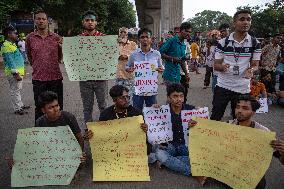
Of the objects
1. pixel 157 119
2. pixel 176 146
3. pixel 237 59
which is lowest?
pixel 176 146

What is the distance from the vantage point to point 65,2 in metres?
31.8

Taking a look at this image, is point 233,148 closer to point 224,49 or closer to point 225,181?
point 225,181

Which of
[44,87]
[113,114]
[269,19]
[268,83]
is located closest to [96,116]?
[44,87]

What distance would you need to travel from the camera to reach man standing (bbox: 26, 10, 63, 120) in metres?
4.84

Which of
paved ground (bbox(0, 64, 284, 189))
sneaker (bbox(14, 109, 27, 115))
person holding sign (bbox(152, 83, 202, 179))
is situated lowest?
paved ground (bbox(0, 64, 284, 189))

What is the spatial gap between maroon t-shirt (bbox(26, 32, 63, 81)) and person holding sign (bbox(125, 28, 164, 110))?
1.18m

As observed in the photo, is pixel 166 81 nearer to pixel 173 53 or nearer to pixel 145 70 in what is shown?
pixel 173 53

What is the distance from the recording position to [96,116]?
7.27 meters

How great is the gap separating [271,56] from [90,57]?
20.7 feet

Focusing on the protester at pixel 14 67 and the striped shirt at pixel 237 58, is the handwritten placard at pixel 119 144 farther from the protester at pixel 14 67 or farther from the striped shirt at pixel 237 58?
the protester at pixel 14 67

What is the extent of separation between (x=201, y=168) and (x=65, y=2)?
3046 cm

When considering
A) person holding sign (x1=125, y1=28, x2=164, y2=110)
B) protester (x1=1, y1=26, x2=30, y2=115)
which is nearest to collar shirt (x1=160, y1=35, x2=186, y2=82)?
person holding sign (x1=125, y1=28, x2=164, y2=110)

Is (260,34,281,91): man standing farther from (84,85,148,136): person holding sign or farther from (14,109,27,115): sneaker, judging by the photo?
(14,109,27,115): sneaker

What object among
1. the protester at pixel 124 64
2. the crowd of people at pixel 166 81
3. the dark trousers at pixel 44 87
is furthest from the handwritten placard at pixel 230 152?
the protester at pixel 124 64
